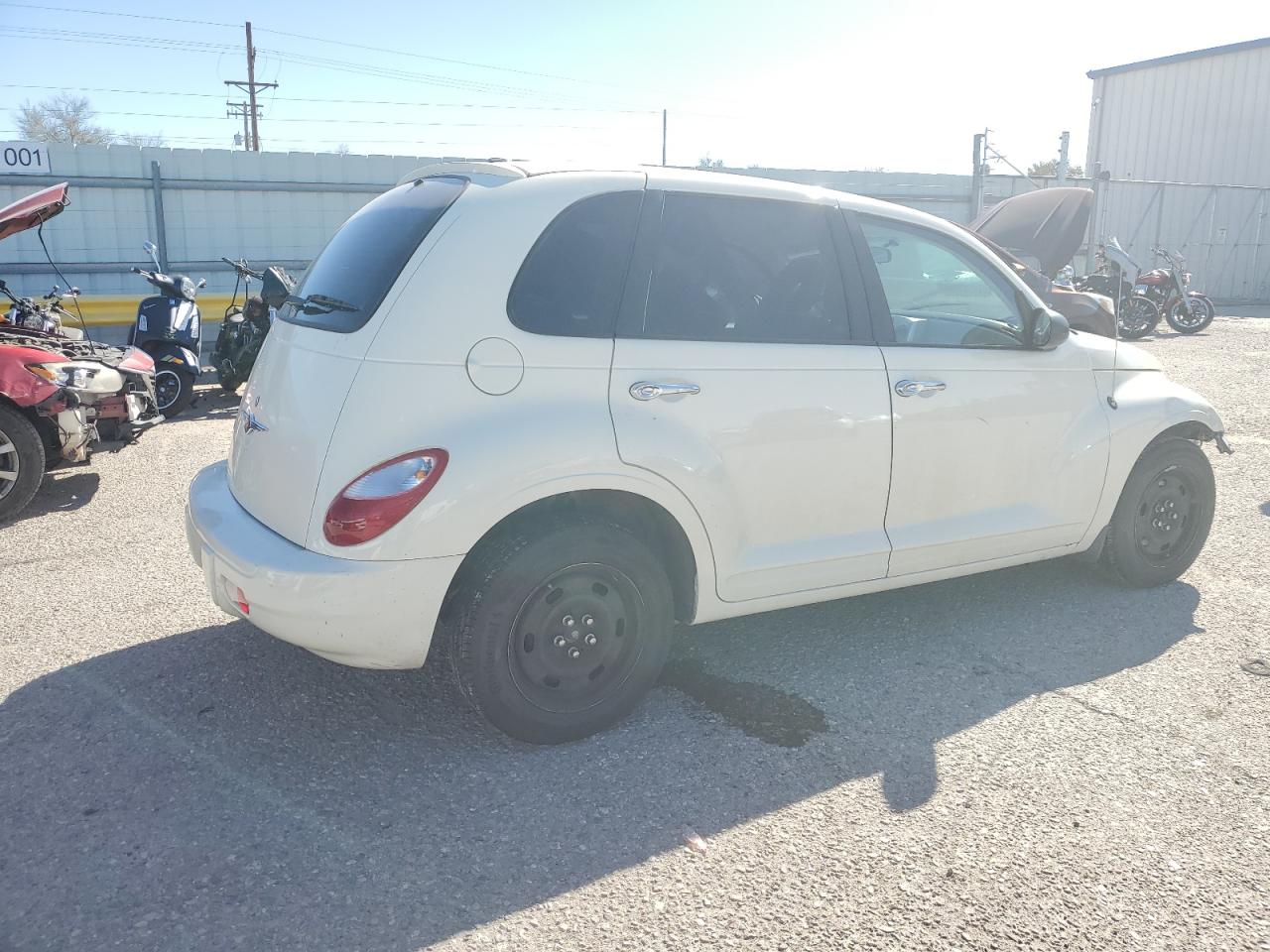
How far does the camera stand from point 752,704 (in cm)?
360

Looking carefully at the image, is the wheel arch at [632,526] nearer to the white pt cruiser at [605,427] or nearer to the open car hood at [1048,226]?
the white pt cruiser at [605,427]

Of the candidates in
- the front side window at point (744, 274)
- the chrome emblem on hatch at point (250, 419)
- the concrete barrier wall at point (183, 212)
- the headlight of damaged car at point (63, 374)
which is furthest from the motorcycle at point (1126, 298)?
the chrome emblem on hatch at point (250, 419)

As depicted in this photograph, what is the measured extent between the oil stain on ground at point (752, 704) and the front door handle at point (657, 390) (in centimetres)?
114

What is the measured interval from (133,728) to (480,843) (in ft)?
4.59

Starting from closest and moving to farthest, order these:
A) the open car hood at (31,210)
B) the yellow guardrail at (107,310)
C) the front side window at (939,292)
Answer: the front side window at (939,292) < the open car hood at (31,210) < the yellow guardrail at (107,310)

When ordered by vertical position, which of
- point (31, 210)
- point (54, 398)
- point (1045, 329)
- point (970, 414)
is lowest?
point (54, 398)

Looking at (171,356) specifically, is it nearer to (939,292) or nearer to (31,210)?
(31,210)

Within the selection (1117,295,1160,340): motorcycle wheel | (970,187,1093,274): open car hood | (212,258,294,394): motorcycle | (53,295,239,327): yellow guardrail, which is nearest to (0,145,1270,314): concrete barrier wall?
(53,295,239,327): yellow guardrail

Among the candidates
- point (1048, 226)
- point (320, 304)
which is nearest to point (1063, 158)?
point (1048, 226)

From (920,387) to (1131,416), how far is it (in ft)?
4.28

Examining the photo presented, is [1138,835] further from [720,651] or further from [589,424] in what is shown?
[589,424]

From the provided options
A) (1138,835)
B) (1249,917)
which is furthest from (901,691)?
(1249,917)

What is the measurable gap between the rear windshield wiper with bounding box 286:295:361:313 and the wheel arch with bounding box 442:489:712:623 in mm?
846

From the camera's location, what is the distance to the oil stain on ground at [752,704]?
340cm
